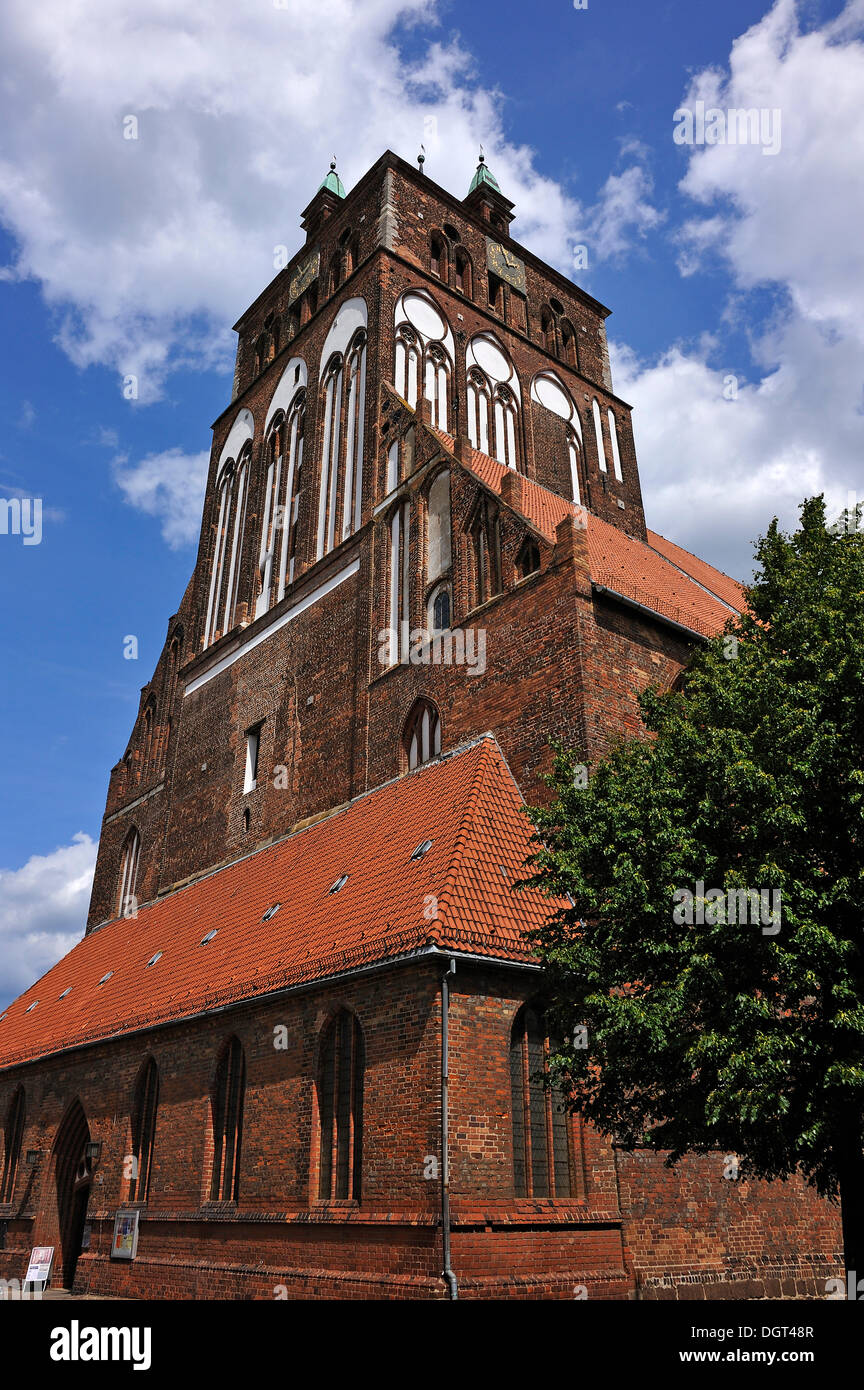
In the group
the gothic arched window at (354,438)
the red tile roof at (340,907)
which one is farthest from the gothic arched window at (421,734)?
the gothic arched window at (354,438)

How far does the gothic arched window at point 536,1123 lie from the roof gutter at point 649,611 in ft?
20.1

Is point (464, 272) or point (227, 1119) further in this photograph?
point (464, 272)

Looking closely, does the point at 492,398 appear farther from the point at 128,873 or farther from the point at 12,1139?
the point at 12,1139

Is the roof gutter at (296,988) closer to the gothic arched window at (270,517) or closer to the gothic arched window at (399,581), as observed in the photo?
the gothic arched window at (399,581)

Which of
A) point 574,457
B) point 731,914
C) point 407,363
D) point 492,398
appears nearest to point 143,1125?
point 731,914

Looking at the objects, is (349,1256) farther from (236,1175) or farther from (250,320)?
(250,320)

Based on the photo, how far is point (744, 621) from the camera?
464 inches

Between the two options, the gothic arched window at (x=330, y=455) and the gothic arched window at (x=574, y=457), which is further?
the gothic arched window at (x=574, y=457)

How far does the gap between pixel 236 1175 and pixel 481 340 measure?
19126mm

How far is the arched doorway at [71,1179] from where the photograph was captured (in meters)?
19.2

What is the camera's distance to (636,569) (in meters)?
19.3

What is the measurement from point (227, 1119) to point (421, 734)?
6.68m

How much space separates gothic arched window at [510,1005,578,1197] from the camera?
37.9 feet
